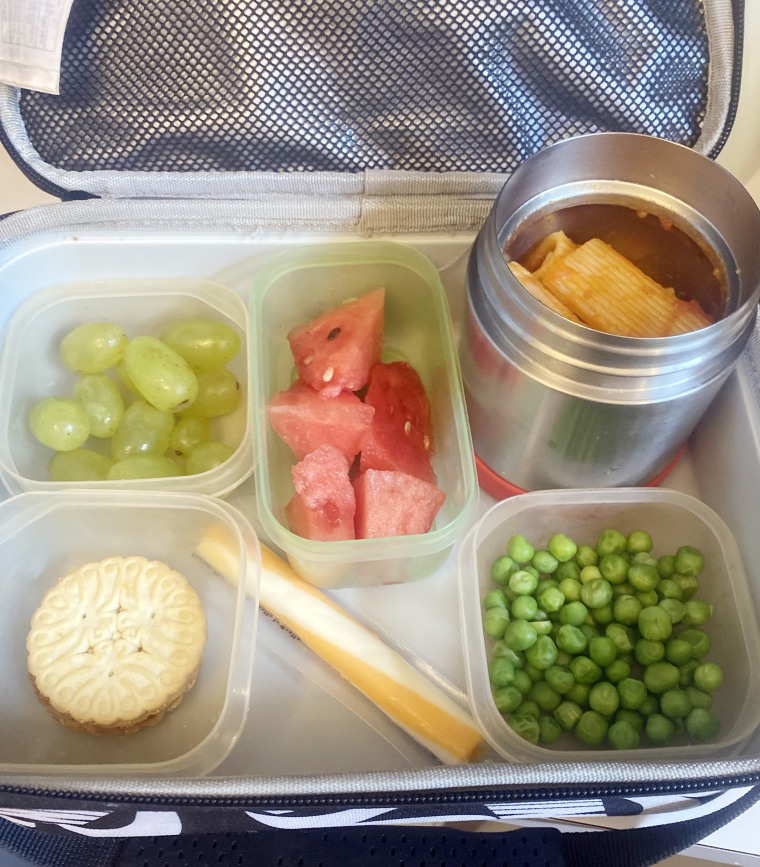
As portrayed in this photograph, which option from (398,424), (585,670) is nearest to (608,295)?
(398,424)

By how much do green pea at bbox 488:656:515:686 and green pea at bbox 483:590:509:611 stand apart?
0.17 feet

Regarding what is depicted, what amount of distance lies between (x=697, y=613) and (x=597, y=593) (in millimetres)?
90

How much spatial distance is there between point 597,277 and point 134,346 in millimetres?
455

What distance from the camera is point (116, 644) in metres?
0.65

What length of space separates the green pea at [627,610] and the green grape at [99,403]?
20.8 inches

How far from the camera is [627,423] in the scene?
62cm

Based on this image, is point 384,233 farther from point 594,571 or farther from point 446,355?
point 594,571

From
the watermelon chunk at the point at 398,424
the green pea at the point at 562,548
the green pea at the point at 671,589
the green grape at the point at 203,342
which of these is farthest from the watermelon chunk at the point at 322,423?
the green pea at the point at 671,589

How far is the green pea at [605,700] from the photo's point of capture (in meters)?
0.64

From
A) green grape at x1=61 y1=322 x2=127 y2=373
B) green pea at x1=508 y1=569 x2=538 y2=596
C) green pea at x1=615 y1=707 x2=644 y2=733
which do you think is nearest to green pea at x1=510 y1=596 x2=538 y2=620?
green pea at x1=508 y1=569 x2=538 y2=596

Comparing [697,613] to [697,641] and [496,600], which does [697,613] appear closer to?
[697,641]

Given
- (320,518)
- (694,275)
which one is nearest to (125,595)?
(320,518)

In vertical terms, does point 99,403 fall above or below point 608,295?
below

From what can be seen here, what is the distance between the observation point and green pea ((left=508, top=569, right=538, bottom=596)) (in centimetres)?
69
